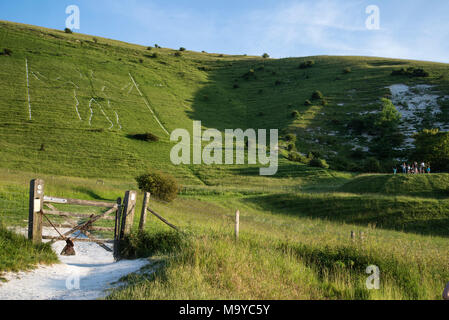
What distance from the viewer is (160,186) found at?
2941 cm

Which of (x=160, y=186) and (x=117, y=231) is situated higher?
(x=160, y=186)

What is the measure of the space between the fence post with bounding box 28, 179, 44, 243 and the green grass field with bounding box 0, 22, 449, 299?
159cm

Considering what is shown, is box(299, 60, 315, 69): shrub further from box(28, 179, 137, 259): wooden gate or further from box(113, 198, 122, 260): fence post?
box(113, 198, 122, 260): fence post

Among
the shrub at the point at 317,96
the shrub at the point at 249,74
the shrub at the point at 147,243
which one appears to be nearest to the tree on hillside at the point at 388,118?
the shrub at the point at 317,96

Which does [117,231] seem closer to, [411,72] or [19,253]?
[19,253]

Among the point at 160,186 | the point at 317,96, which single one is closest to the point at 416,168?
the point at 160,186

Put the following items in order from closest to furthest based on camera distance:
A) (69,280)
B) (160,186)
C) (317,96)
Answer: (69,280) < (160,186) < (317,96)

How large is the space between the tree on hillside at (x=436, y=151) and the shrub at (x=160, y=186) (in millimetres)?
39417

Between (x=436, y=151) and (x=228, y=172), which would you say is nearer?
(x=436, y=151)

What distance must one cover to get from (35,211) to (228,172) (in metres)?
44.8

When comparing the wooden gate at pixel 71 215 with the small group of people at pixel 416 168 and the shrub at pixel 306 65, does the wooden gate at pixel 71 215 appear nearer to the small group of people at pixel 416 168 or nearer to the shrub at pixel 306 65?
the small group of people at pixel 416 168

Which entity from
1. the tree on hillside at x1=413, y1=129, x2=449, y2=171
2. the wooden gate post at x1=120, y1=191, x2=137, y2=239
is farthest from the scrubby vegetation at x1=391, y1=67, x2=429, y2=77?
the wooden gate post at x1=120, y1=191, x2=137, y2=239

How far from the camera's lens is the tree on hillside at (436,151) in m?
45.1

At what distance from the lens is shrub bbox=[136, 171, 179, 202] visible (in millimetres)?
29141
